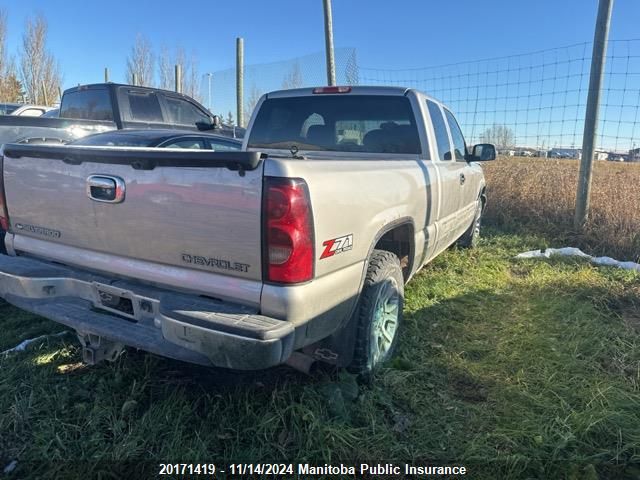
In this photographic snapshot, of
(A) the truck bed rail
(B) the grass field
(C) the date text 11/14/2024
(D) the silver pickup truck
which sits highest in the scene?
(A) the truck bed rail

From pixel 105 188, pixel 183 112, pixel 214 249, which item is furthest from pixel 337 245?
pixel 183 112

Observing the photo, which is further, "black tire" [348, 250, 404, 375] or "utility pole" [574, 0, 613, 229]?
"utility pole" [574, 0, 613, 229]

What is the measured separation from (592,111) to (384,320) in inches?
209

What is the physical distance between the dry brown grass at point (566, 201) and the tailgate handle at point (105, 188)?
20.1ft

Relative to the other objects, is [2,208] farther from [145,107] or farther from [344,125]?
[145,107]

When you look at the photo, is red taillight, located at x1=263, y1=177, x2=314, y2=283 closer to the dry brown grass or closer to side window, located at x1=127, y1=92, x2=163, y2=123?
the dry brown grass

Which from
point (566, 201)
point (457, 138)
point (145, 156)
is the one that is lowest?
point (566, 201)

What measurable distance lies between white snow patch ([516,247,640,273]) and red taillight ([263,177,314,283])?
4590 mm

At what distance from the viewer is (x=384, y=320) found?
9.68 feet

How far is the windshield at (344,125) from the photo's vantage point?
12.3ft

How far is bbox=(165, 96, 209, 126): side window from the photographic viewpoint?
8.56 metres

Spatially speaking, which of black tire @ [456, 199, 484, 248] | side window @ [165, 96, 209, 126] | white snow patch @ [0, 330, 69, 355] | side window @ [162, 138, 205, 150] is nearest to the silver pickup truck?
white snow patch @ [0, 330, 69, 355]

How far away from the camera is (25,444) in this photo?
2.24 meters

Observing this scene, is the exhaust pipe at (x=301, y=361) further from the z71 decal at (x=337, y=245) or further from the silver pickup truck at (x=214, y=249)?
the z71 decal at (x=337, y=245)
